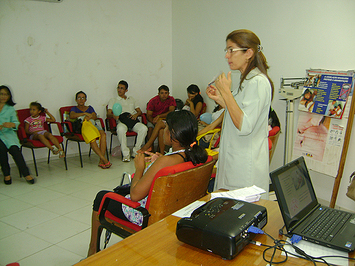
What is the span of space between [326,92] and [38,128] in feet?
13.5

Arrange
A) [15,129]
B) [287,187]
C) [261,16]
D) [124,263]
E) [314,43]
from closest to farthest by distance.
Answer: [124,263] → [287,187] → [314,43] → [15,129] → [261,16]

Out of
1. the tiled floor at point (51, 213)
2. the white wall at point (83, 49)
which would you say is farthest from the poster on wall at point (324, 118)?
the white wall at point (83, 49)

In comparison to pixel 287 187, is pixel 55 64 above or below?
above

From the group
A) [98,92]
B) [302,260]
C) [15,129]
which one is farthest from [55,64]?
[302,260]

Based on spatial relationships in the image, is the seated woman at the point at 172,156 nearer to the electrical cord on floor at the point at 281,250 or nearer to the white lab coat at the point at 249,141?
the white lab coat at the point at 249,141

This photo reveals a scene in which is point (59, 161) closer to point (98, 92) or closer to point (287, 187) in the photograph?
point (98, 92)

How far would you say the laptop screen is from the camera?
115 cm

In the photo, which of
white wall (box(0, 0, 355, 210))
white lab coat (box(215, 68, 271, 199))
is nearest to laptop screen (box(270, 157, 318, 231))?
white lab coat (box(215, 68, 271, 199))

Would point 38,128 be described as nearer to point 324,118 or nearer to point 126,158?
point 126,158

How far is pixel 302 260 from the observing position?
102 cm

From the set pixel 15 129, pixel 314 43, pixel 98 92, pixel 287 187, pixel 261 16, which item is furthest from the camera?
pixel 98 92

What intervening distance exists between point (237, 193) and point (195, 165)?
1.21 ft

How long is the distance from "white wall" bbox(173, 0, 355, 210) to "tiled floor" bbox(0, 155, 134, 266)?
105 inches

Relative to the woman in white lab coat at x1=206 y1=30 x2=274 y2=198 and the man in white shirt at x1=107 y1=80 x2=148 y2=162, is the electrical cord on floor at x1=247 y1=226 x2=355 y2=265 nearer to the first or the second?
the woman in white lab coat at x1=206 y1=30 x2=274 y2=198
